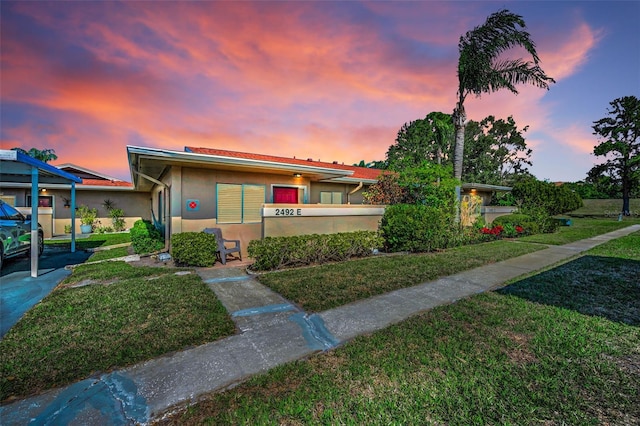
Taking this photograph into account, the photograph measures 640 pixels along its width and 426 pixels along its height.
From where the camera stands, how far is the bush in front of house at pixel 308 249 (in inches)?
256

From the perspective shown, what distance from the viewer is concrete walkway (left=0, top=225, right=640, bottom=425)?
6.99 ft

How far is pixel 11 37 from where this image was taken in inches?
251

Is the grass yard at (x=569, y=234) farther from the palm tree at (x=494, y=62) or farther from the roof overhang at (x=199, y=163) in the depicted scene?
the roof overhang at (x=199, y=163)

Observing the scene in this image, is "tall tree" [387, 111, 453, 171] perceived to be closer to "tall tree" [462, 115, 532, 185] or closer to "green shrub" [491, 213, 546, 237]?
"tall tree" [462, 115, 532, 185]

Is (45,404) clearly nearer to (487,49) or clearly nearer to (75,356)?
(75,356)

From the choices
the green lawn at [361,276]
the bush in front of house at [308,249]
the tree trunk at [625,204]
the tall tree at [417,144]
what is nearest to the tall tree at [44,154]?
the tall tree at [417,144]

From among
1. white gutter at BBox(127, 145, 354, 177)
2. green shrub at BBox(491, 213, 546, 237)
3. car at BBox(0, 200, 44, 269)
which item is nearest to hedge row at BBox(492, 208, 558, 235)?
green shrub at BBox(491, 213, 546, 237)

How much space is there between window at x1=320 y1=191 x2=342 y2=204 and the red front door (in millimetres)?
2707

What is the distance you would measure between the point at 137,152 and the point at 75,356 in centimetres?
499

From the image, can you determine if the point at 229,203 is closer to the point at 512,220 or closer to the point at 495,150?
the point at 512,220

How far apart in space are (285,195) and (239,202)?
76.5 inches

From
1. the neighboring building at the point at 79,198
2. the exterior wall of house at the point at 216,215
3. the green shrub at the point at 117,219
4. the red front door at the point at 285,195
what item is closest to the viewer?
the exterior wall of house at the point at 216,215

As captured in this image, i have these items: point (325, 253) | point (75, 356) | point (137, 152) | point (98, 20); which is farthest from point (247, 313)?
point (98, 20)

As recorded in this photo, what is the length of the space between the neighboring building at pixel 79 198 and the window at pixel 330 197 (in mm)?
11432
